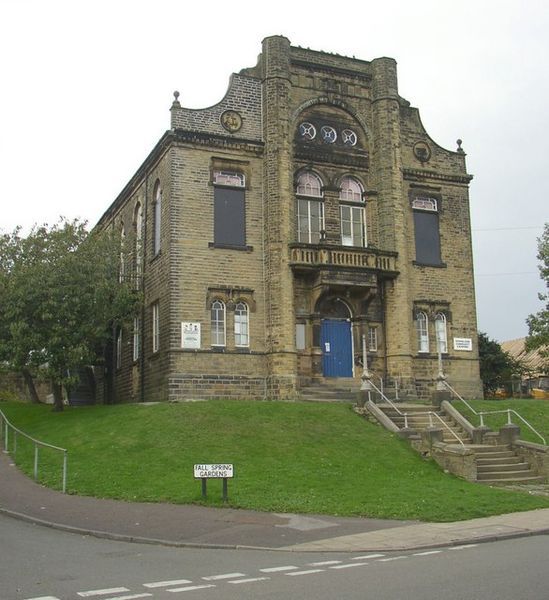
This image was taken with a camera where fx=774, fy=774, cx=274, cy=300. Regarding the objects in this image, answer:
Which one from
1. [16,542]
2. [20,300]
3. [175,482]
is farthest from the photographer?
[20,300]

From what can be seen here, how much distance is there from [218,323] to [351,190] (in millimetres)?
8229

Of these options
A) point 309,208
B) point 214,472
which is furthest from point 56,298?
point 214,472

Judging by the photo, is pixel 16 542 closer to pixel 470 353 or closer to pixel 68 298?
pixel 68 298

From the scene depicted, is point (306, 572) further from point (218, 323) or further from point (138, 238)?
point (138, 238)

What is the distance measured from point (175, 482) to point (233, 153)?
51.9 feet

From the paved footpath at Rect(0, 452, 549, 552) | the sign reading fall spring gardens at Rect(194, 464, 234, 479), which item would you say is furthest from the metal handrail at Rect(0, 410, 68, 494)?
the sign reading fall spring gardens at Rect(194, 464, 234, 479)

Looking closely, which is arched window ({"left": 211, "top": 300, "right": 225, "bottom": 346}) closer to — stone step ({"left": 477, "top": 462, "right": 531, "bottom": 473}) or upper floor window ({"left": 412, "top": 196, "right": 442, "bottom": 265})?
upper floor window ({"left": 412, "top": 196, "right": 442, "bottom": 265})

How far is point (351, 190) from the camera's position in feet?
105

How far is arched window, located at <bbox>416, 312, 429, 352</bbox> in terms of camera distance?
31.8m

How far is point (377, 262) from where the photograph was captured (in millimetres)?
30344

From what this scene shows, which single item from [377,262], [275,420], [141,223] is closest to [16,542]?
[275,420]

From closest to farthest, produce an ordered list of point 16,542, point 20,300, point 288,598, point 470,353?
point 288,598 → point 16,542 → point 20,300 → point 470,353

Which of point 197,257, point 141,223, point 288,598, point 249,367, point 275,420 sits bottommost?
point 288,598

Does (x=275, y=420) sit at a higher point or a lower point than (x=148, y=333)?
lower
